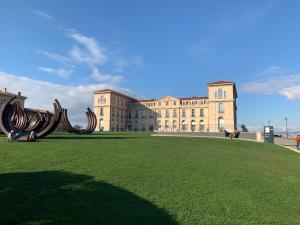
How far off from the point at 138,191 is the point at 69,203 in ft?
6.21

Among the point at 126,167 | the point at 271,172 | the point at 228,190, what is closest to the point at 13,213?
the point at 126,167

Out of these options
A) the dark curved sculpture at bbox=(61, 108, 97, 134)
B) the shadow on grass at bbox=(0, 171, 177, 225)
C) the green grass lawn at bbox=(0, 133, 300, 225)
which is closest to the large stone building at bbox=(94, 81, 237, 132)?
the dark curved sculpture at bbox=(61, 108, 97, 134)

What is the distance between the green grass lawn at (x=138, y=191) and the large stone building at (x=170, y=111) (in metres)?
63.9

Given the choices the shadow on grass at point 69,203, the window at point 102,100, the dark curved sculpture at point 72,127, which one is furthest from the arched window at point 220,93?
the shadow on grass at point 69,203

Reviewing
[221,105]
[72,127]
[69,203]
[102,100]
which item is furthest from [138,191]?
[102,100]

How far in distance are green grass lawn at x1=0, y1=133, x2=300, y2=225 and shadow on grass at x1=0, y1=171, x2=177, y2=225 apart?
18mm

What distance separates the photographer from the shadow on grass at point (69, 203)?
588 cm

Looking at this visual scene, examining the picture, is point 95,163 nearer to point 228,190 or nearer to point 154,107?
point 228,190

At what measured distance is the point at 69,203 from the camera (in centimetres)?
670

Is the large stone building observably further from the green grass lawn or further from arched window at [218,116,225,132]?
the green grass lawn

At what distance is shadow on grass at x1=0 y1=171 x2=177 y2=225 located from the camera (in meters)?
5.88

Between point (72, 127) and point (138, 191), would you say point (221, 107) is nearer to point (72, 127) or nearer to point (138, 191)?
point (72, 127)

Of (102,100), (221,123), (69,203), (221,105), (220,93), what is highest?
(220,93)

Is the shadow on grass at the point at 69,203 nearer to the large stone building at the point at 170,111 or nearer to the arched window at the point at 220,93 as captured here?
the large stone building at the point at 170,111
